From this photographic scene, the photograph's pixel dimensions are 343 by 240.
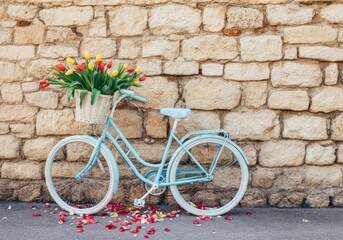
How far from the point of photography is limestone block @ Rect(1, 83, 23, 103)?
15.9ft

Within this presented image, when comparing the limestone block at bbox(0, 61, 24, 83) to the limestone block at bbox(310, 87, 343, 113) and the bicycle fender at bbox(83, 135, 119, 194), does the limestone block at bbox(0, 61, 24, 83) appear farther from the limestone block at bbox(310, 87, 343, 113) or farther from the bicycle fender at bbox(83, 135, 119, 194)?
the limestone block at bbox(310, 87, 343, 113)

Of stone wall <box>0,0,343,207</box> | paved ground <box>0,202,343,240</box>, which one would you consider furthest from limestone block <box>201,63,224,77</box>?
paved ground <box>0,202,343,240</box>

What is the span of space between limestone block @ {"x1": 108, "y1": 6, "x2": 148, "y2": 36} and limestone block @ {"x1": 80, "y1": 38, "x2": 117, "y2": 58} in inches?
5.5

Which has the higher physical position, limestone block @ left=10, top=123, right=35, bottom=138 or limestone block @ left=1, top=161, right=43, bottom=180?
limestone block @ left=10, top=123, right=35, bottom=138

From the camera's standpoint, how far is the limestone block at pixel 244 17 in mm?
4602

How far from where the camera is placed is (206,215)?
14.5 feet

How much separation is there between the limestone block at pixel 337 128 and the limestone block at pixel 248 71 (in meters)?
0.79

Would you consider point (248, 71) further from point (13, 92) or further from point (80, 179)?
point (13, 92)

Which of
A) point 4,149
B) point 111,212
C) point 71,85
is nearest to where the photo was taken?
point 71,85

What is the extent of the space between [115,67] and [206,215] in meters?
1.68

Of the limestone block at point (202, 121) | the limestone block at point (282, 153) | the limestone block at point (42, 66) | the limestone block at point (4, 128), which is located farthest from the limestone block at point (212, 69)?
the limestone block at point (4, 128)

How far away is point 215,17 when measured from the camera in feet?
15.2

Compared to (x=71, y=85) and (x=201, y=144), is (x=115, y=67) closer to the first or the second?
(x=71, y=85)

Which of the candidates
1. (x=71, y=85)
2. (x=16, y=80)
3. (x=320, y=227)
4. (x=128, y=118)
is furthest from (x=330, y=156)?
(x=16, y=80)
